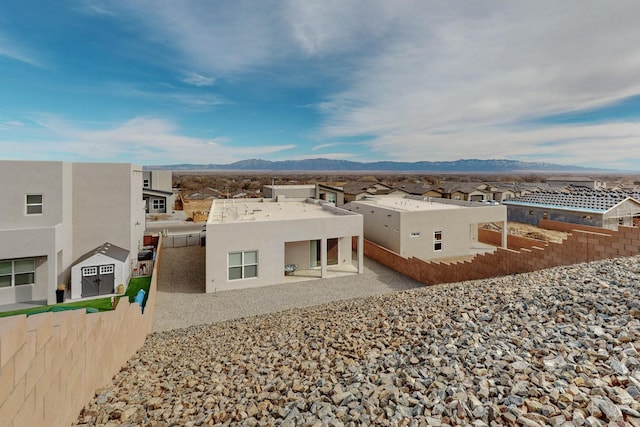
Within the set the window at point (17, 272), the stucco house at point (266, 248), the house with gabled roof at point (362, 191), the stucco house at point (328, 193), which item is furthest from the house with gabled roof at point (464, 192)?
the window at point (17, 272)

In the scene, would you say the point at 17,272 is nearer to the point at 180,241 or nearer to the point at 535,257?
the point at 180,241

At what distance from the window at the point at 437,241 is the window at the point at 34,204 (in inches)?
736

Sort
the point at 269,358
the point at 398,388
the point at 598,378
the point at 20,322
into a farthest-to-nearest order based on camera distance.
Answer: the point at 269,358 → the point at 398,388 → the point at 598,378 → the point at 20,322

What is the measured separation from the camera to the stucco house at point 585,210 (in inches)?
931

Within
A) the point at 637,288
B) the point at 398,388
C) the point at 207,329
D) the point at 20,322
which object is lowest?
the point at 207,329

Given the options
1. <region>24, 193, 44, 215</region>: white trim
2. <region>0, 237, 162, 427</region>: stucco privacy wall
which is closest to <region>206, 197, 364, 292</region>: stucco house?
<region>24, 193, 44, 215</region>: white trim

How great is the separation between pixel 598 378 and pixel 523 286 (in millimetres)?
4105

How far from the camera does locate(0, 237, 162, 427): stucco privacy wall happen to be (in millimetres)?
2744

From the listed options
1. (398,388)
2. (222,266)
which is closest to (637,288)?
(398,388)

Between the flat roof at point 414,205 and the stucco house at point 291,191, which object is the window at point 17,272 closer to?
the flat roof at point 414,205

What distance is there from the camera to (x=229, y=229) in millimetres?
13477

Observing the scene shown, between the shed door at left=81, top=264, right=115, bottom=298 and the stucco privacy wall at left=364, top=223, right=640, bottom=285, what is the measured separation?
13.0 metres

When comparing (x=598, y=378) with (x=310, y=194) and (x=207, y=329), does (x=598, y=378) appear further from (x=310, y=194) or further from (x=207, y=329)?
(x=310, y=194)

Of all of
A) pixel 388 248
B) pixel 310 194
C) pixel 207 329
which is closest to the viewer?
pixel 207 329
